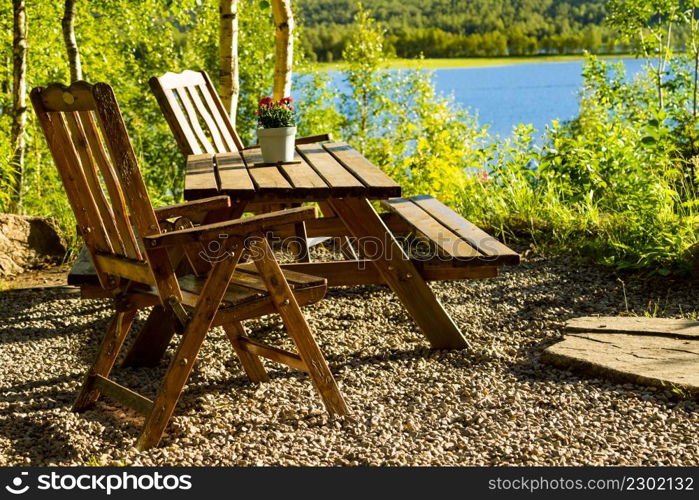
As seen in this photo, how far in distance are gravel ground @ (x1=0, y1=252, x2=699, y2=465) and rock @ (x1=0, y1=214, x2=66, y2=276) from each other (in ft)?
3.16

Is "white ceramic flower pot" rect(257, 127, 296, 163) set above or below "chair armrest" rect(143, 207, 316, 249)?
above

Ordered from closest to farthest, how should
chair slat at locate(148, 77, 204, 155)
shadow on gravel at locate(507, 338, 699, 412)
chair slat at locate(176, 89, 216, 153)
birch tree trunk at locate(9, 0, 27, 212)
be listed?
shadow on gravel at locate(507, 338, 699, 412), chair slat at locate(148, 77, 204, 155), chair slat at locate(176, 89, 216, 153), birch tree trunk at locate(9, 0, 27, 212)

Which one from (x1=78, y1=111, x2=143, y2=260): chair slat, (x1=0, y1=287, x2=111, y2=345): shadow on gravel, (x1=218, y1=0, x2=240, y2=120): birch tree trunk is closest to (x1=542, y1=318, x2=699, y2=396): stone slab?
(x1=78, y1=111, x2=143, y2=260): chair slat

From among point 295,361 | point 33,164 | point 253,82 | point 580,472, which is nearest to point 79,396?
point 295,361

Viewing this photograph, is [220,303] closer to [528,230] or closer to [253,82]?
[528,230]

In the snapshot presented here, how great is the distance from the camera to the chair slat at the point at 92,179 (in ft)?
9.95

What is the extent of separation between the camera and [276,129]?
4.25 meters

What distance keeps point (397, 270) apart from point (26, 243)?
292cm

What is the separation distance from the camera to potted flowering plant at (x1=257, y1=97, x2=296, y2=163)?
4.25 meters

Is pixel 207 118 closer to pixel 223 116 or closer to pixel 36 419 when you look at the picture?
pixel 223 116

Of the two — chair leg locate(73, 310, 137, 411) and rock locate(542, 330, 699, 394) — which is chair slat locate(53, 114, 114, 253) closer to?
chair leg locate(73, 310, 137, 411)

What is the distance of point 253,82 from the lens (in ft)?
45.8

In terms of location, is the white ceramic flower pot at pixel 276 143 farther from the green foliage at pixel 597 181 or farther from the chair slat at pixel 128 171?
the green foliage at pixel 597 181

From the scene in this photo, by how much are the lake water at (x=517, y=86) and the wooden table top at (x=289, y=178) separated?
9.16 m
